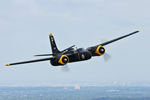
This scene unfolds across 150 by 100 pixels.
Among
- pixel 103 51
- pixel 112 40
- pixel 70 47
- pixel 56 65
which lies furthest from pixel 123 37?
pixel 56 65

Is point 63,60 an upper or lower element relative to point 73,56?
lower

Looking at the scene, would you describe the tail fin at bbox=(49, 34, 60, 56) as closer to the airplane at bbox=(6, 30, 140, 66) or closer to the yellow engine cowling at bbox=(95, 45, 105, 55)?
the airplane at bbox=(6, 30, 140, 66)

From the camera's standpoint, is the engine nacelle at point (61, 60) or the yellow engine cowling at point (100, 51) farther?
the yellow engine cowling at point (100, 51)

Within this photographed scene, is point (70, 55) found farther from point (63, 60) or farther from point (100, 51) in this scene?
point (100, 51)

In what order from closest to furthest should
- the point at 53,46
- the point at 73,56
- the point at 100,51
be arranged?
the point at 73,56 < the point at 100,51 < the point at 53,46

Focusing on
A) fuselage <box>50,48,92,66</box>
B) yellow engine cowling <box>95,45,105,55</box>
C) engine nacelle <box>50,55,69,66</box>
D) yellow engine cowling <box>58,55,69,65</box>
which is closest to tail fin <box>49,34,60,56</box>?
fuselage <box>50,48,92,66</box>

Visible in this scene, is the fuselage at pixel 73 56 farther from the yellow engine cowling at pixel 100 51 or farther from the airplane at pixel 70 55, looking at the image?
the yellow engine cowling at pixel 100 51

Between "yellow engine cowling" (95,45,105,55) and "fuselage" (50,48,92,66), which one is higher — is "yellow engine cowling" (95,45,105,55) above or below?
above

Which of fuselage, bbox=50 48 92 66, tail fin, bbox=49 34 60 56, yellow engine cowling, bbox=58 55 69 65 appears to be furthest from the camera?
tail fin, bbox=49 34 60 56

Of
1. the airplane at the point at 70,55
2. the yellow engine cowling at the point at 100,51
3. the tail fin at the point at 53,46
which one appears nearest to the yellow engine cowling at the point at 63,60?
the airplane at the point at 70,55

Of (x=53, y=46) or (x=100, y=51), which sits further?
(x=53, y=46)

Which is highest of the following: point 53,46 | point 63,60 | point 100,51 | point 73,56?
point 53,46

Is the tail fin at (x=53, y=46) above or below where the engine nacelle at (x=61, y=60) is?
above

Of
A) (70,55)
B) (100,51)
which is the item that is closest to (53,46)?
(70,55)
